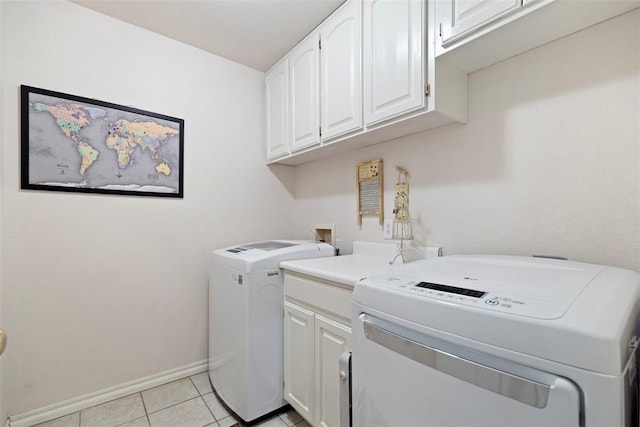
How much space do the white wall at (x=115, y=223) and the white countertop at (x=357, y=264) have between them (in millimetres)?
927

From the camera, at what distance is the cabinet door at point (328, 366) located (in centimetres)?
125

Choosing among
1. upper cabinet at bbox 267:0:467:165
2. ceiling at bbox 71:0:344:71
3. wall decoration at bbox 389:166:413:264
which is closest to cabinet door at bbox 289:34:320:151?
upper cabinet at bbox 267:0:467:165

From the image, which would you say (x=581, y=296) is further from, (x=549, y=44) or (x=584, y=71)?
(x=549, y=44)

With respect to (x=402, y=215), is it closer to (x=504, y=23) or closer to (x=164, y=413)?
(x=504, y=23)

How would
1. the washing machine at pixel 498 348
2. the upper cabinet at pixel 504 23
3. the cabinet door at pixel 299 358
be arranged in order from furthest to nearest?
the cabinet door at pixel 299 358 → the upper cabinet at pixel 504 23 → the washing machine at pixel 498 348

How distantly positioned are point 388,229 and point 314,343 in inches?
29.6

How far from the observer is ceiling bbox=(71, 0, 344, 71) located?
1662 millimetres

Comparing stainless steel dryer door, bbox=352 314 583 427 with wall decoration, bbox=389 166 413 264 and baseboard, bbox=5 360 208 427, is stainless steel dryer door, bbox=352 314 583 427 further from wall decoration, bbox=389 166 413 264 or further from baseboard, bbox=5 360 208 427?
baseboard, bbox=5 360 208 427

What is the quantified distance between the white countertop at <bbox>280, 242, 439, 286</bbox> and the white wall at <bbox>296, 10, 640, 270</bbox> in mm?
183

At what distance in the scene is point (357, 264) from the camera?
5.06ft

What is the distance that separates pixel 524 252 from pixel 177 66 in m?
2.38

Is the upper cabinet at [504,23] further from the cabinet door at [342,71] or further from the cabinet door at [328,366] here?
the cabinet door at [328,366]

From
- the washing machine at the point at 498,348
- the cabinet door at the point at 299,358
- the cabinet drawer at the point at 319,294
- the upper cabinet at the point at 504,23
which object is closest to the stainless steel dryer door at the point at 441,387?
the washing machine at the point at 498,348

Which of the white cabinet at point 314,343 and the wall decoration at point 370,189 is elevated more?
the wall decoration at point 370,189
